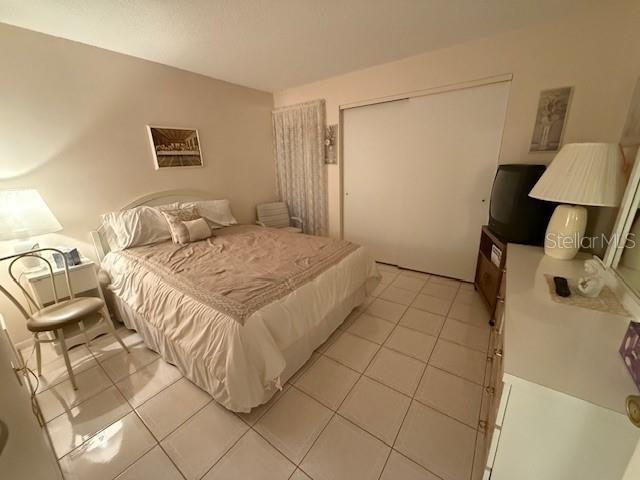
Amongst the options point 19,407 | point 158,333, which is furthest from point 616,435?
point 158,333

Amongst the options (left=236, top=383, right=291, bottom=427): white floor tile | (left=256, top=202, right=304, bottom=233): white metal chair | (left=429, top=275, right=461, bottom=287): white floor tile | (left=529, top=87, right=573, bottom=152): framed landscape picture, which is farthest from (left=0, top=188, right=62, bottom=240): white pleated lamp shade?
(left=529, top=87, right=573, bottom=152): framed landscape picture

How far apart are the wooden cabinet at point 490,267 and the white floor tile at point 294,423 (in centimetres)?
162

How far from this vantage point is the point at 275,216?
3.84m

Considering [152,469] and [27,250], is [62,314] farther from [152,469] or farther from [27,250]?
[152,469]

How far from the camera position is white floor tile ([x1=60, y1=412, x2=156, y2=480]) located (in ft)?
4.00

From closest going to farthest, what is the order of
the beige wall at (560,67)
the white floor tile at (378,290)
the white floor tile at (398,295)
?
the beige wall at (560,67), the white floor tile at (398,295), the white floor tile at (378,290)

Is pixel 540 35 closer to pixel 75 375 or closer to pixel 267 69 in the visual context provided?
pixel 267 69

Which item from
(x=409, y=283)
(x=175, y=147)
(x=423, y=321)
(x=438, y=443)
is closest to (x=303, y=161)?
(x=175, y=147)

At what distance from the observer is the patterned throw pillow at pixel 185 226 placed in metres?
2.50

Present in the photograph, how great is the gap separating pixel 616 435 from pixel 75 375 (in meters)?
2.80

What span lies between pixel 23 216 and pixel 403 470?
9.22 ft

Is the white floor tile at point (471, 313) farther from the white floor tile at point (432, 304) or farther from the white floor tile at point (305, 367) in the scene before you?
the white floor tile at point (305, 367)

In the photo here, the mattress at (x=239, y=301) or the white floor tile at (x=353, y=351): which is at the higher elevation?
the mattress at (x=239, y=301)

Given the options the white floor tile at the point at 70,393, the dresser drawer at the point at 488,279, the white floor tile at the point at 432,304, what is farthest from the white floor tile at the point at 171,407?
the dresser drawer at the point at 488,279
